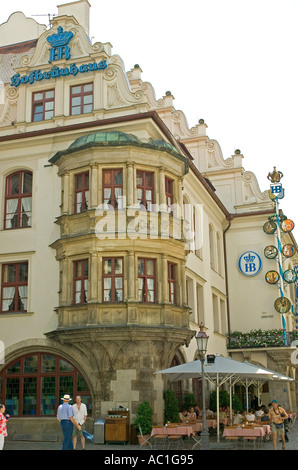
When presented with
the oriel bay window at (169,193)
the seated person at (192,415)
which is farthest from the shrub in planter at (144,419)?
the oriel bay window at (169,193)

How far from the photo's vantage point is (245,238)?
1540 inches

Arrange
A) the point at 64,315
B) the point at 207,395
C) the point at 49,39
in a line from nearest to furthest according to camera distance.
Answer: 1. the point at 64,315
2. the point at 49,39
3. the point at 207,395

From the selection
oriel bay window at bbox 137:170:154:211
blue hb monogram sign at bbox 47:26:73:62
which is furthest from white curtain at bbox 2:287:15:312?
blue hb monogram sign at bbox 47:26:73:62

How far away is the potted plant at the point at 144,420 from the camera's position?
69.4 feet

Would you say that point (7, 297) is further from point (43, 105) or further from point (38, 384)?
point (43, 105)

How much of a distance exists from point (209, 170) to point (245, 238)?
5.43m

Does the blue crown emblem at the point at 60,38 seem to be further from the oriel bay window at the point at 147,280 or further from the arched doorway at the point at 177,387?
the arched doorway at the point at 177,387

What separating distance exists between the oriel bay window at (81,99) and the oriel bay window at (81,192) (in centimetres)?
362

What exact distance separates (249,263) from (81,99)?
16.5 meters

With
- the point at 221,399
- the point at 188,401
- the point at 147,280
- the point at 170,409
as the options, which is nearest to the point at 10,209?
the point at 147,280

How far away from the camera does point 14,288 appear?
2555cm

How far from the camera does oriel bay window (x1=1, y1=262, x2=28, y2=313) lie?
25.3 m
